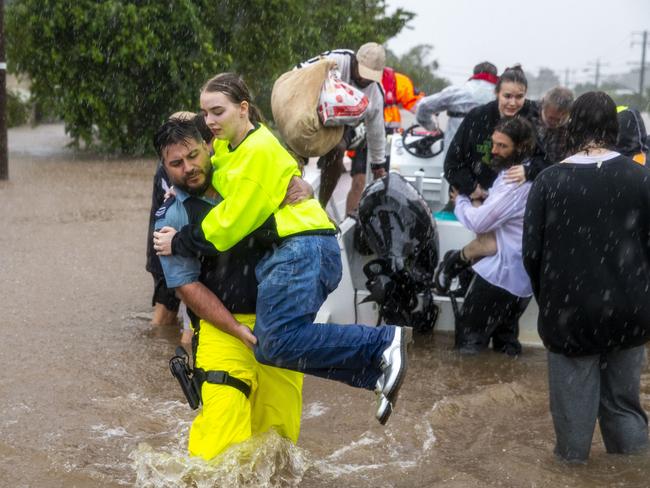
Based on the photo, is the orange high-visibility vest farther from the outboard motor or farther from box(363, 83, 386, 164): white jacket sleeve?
the outboard motor

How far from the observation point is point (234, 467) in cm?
446

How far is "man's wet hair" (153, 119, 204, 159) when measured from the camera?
14.5 ft

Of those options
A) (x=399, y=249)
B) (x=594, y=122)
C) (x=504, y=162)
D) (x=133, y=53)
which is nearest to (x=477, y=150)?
(x=504, y=162)

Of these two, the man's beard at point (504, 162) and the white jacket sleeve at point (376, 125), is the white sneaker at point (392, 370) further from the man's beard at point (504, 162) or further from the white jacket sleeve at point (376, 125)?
the white jacket sleeve at point (376, 125)

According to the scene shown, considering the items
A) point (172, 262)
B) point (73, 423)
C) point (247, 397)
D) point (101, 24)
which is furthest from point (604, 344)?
point (101, 24)

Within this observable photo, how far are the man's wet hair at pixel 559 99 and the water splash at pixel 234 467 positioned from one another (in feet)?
10.8

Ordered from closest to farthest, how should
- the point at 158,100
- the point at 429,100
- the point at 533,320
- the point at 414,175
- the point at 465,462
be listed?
the point at 465,462, the point at 533,320, the point at 429,100, the point at 414,175, the point at 158,100

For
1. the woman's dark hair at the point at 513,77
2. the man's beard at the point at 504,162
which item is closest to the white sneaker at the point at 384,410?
the man's beard at the point at 504,162

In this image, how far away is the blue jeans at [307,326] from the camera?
173 inches

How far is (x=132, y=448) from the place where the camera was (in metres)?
5.49

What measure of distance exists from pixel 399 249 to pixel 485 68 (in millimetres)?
2634

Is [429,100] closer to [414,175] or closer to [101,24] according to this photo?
[414,175]

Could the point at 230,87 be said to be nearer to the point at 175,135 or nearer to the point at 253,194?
the point at 175,135

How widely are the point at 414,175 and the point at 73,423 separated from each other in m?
4.55
